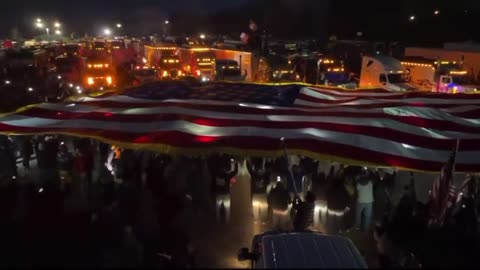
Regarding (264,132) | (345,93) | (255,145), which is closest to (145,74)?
(345,93)

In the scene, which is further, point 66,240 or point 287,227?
point 287,227

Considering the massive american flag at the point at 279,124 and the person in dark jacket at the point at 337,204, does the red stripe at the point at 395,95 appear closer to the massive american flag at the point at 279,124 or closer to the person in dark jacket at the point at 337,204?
the massive american flag at the point at 279,124

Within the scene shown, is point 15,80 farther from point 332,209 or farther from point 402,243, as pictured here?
point 402,243

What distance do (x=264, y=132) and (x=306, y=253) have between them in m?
4.32

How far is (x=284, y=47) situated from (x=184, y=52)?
9.77 meters

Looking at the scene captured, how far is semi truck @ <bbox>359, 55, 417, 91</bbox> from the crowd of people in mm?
14993

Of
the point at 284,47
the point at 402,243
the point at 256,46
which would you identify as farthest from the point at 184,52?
the point at 402,243

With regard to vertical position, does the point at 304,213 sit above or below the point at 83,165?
below

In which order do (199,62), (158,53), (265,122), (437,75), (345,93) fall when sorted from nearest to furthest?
(265,122), (345,93), (437,75), (199,62), (158,53)

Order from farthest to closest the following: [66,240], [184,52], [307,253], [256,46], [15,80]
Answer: [184,52], [256,46], [15,80], [307,253], [66,240]

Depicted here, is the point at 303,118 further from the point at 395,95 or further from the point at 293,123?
the point at 395,95

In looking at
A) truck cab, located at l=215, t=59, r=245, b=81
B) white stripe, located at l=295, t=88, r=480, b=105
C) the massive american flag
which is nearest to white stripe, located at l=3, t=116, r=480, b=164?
the massive american flag

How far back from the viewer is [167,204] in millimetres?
6086

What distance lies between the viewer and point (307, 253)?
400 cm
